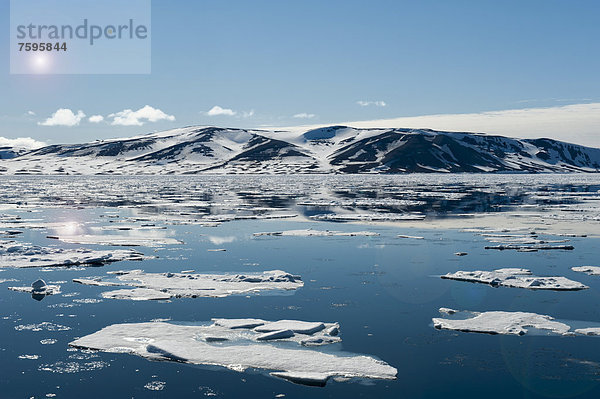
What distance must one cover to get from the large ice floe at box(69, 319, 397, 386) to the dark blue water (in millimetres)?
294

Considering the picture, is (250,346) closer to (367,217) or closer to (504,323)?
(504,323)

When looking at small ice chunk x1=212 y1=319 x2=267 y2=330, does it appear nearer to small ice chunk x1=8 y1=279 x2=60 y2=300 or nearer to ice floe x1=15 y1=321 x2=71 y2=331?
ice floe x1=15 y1=321 x2=71 y2=331

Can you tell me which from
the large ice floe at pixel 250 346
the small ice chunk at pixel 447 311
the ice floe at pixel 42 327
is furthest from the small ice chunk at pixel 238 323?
the small ice chunk at pixel 447 311

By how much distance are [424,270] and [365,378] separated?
9346mm

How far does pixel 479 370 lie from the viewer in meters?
9.45

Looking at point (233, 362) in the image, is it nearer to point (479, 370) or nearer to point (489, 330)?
point (479, 370)

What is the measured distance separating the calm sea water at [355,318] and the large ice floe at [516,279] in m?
0.43

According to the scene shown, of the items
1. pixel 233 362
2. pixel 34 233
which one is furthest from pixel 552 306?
pixel 34 233

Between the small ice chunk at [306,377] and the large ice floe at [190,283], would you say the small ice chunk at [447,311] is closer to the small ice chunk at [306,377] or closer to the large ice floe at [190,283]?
the large ice floe at [190,283]

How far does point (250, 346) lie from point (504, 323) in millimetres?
5322

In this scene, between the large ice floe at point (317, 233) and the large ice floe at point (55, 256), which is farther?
the large ice floe at point (317, 233)

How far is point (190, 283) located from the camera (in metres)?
15.9

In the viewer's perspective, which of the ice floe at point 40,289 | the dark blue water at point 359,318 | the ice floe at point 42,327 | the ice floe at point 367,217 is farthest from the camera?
the ice floe at point 367,217

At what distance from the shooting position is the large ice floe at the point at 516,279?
15.4m
